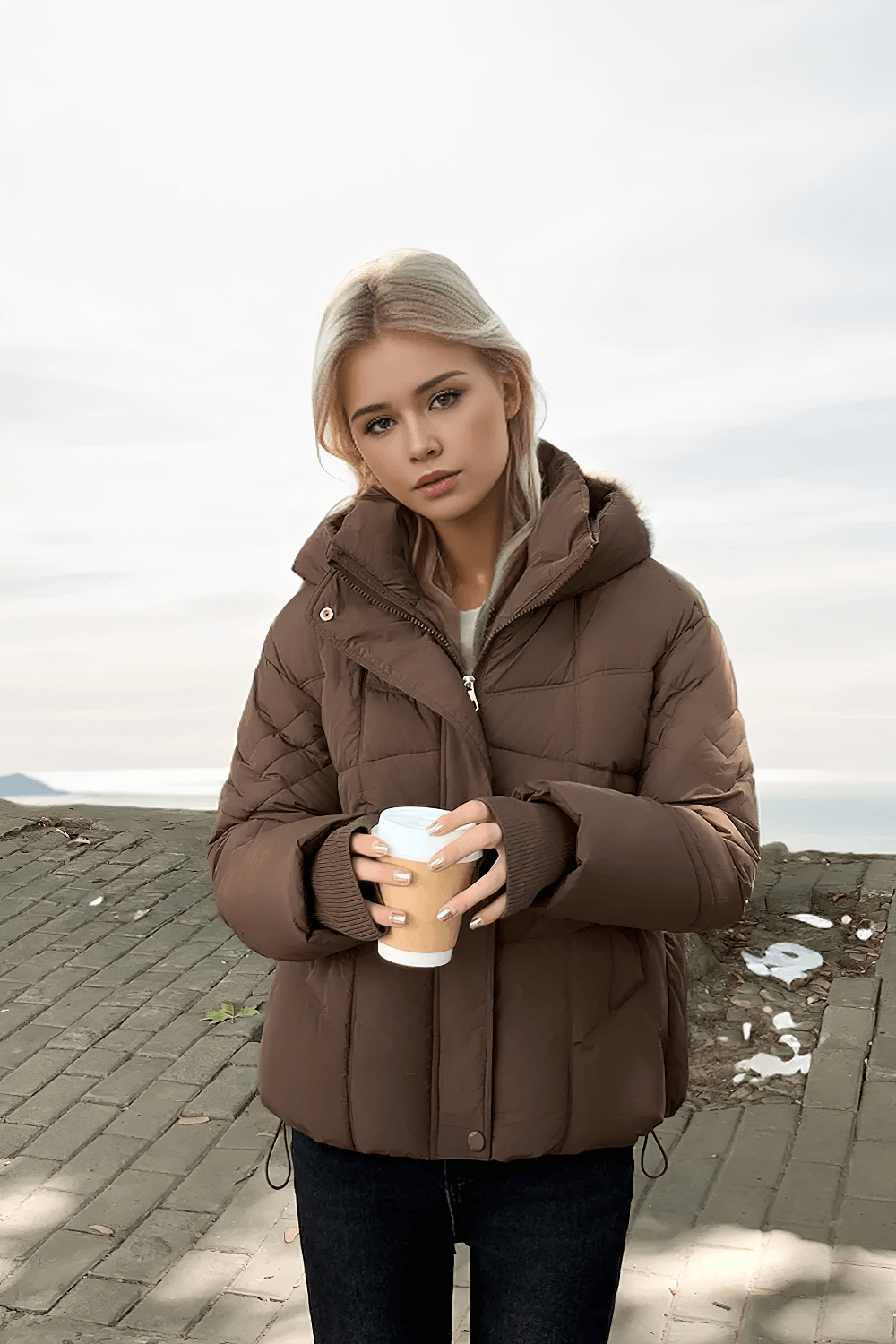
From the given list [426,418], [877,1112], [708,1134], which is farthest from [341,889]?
[877,1112]

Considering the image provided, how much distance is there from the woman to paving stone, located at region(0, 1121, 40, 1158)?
3018 millimetres

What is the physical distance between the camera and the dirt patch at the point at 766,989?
5078mm

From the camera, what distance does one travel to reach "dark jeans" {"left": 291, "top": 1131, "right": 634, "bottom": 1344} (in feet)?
6.95

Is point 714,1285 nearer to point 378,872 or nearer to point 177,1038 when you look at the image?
point 378,872

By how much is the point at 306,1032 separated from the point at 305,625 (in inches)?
26.0

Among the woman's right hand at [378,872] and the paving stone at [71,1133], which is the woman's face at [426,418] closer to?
the woman's right hand at [378,872]

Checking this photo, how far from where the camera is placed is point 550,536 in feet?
7.07

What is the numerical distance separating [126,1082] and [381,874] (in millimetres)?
3807

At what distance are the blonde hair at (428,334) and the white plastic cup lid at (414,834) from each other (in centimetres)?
43

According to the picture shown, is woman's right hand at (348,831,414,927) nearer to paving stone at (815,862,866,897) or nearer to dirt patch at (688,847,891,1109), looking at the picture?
dirt patch at (688,847,891,1109)

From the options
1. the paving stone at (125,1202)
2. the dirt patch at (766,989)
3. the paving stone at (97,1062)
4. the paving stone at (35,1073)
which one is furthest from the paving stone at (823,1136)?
the paving stone at (35,1073)

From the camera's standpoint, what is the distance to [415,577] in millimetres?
2309

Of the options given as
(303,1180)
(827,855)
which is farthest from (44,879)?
(303,1180)

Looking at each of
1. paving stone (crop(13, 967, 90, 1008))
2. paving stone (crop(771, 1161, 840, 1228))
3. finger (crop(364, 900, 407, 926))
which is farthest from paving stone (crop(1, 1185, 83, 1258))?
finger (crop(364, 900, 407, 926))
